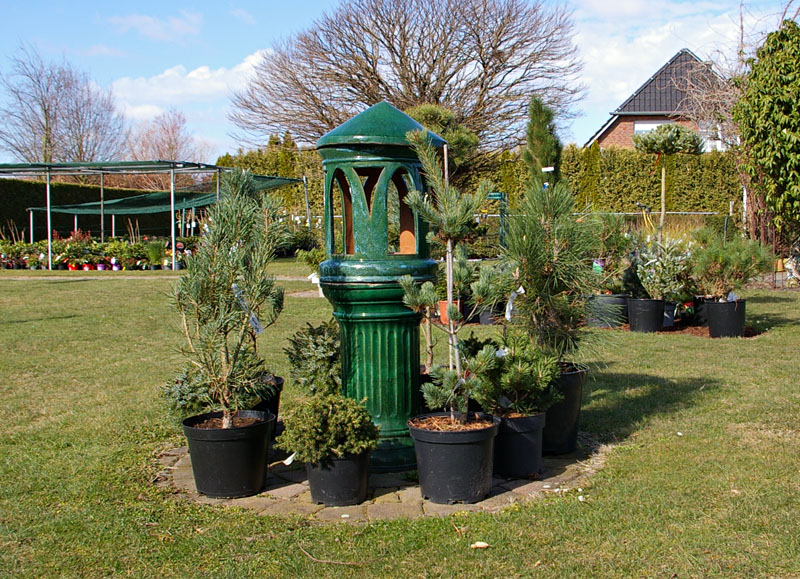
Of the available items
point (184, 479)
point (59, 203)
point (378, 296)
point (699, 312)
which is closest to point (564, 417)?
point (378, 296)

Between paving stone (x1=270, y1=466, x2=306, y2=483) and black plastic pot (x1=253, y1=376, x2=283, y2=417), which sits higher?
black plastic pot (x1=253, y1=376, x2=283, y2=417)

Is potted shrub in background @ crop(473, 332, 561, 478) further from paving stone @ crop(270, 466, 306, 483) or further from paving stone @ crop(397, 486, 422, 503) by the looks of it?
paving stone @ crop(270, 466, 306, 483)

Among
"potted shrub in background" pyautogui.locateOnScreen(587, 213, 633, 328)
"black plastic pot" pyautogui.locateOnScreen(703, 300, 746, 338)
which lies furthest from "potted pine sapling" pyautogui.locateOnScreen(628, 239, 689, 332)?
"black plastic pot" pyautogui.locateOnScreen(703, 300, 746, 338)

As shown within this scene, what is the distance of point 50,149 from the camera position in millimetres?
36281

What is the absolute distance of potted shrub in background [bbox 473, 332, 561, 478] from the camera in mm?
4035

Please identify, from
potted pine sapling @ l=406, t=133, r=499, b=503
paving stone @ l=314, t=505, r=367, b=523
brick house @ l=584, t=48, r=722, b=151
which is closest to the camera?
paving stone @ l=314, t=505, r=367, b=523

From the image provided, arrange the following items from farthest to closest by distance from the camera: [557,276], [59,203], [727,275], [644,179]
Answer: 1. [59,203]
2. [644,179]
3. [727,275]
4. [557,276]

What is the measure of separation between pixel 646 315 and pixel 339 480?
21.7ft

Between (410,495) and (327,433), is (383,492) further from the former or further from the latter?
(327,433)

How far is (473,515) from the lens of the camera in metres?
3.54

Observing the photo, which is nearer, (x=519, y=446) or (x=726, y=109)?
(x=519, y=446)

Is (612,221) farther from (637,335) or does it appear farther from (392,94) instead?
(392,94)

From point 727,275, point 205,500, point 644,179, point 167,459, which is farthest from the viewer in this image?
point 644,179

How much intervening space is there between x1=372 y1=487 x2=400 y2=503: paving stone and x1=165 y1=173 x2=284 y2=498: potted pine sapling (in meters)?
0.60
